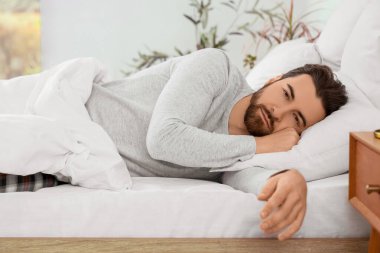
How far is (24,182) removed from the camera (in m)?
1.52

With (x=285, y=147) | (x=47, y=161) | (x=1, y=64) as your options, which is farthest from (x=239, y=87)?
(x=1, y=64)

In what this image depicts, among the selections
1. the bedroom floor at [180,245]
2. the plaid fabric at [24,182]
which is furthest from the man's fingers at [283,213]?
the plaid fabric at [24,182]

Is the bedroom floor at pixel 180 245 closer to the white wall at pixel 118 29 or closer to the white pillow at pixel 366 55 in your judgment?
the white pillow at pixel 366 55

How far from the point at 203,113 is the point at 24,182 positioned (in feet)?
1.79

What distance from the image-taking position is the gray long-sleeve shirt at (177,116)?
1.57 m

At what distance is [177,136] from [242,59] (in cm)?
227

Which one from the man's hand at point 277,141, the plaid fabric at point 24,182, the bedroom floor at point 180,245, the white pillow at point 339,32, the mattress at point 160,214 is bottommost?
the bedroom floor at point 180,245

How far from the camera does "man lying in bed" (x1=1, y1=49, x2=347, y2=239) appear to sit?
5.19ft

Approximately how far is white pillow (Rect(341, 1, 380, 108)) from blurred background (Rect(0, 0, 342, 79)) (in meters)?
1.77

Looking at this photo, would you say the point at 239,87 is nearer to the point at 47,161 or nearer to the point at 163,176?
the point at 163,176

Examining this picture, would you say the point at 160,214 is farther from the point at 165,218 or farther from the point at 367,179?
the point at 367,179

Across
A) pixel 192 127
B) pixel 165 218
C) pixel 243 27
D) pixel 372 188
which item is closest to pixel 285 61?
pixel 192 127

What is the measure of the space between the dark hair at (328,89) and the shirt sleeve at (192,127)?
0.88ft

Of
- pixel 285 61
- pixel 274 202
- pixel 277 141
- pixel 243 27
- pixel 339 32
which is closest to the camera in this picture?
pixel 274 202
